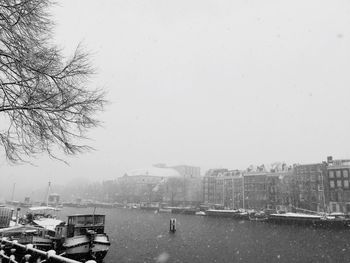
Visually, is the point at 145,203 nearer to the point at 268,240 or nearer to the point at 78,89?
the point at 268,240

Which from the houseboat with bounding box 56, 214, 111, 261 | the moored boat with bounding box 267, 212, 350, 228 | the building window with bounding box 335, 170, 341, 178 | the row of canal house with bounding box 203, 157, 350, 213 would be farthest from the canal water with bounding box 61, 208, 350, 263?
the building window with bounding box 335, 170, 341, 178

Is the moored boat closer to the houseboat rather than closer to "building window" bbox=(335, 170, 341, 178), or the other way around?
"building window" bbox=(335, 170, 341, 178)

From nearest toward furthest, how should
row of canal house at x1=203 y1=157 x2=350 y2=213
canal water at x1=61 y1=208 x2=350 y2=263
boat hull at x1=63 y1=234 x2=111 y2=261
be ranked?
boat hull at x1=63 y1=234 x2=111 y2=261 < canal water at x1=61 y1=208 x2=350 y2=263 < row of canal house at x1=203 y1=157 x2=350 y2=213

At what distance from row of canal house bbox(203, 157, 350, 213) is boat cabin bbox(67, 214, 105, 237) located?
7497 cm

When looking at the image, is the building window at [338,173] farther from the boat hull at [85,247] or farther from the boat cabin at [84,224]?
the boat hull at [85,247]

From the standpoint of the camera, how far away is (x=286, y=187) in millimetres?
102938

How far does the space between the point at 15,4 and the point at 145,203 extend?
14795 cm

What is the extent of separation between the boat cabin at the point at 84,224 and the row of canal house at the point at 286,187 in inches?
2952

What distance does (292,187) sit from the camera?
100312 mm

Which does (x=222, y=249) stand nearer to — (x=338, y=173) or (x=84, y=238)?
(x=84, y=238)

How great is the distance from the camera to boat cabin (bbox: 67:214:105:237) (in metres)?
29.4

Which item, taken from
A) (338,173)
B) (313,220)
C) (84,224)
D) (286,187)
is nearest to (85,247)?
(84,224)

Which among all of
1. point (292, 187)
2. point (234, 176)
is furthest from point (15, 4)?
point (234, 176)

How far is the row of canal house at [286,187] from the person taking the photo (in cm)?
9138
